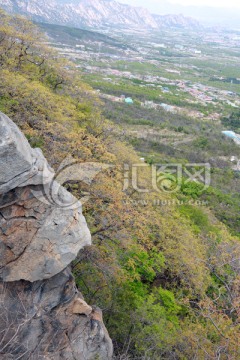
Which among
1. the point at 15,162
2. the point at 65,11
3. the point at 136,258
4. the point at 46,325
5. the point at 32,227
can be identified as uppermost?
the point at 15,162

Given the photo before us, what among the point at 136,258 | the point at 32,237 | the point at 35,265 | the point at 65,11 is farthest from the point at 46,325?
the point at 65,11

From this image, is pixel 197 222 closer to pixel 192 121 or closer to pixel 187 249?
pixel 187 249

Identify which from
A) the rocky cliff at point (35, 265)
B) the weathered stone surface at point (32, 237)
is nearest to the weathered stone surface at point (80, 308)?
the rocky cliff at point (35, 265)

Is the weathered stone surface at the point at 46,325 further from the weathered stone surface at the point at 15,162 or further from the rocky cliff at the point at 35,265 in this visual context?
the weathered stone surface at the point at 15,162

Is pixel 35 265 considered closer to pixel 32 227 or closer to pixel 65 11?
pixel 32 227

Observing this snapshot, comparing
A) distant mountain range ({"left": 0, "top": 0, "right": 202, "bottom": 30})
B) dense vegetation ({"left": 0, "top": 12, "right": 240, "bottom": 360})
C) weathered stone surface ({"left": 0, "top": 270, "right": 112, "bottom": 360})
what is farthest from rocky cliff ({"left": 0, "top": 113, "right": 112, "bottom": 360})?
distant mountain range ({"left": 0, "top": 0, "right": 202, "bottom": 30})
